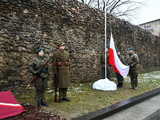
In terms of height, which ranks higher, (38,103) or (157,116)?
(38,103)

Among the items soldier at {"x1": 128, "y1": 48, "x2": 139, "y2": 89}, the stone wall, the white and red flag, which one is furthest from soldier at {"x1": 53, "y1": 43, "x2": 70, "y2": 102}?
soldier at {"x1": 128, "y1": 48, "x2": 139, "y2": 89}

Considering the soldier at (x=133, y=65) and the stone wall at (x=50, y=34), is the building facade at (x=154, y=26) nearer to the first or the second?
the stone wall at (x=50, y=34)

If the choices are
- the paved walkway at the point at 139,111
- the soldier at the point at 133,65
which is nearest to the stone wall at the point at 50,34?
the soldier at the point at 133,65

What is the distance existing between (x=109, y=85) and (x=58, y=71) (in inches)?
99.7

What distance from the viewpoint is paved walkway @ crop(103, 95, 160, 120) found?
3965mm

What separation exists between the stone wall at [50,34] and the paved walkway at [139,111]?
3.28 metres

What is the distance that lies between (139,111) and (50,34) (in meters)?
4.21

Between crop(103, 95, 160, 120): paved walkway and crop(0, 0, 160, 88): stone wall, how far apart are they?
328 centimetres

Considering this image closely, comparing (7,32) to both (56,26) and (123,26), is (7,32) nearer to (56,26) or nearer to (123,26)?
(56,26)

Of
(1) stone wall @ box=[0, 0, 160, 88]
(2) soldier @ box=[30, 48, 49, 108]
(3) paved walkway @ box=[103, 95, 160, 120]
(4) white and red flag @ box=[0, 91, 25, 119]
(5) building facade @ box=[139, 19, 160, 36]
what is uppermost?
(5) building facade @ box=[139, 19, 160, 36]

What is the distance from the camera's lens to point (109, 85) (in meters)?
6.46

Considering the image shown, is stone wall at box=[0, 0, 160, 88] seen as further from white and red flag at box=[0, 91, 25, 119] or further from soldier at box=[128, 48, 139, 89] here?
soldier at box=[128, 48, 139, 89]

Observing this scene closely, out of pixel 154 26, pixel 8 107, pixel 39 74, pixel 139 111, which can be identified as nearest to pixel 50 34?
pixel 39 74

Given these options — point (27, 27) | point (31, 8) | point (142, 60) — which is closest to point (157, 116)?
point (27, 27)
